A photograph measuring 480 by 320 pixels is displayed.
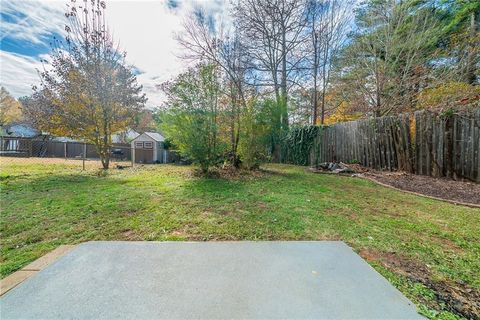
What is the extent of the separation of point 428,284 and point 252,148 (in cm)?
566

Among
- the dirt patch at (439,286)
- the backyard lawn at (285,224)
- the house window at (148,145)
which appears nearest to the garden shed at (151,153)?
the house window at (148,145)

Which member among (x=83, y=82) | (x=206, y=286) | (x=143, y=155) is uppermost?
(x=83, y=82)

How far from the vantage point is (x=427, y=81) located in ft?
29.5

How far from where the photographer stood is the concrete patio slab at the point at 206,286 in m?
1.33

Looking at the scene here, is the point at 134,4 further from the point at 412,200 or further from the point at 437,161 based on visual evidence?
the point at 437,161

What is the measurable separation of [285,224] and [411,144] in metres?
5.61

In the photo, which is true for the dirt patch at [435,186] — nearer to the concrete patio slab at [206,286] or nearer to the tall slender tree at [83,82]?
the concrete patio slab at [206,286]

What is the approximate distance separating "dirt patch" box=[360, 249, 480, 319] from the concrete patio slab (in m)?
0.20

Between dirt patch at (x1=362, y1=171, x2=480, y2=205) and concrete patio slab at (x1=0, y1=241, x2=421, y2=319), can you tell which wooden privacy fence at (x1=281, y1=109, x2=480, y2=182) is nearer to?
dirt patch at (x1=362, y1=171, x2=480, y2=205)

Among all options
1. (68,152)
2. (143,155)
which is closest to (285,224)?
(143,155)

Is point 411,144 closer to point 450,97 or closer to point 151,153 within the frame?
point 450,97

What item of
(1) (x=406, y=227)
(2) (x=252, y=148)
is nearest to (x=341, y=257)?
(1) (x=406, y=227)

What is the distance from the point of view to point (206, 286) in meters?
1.57

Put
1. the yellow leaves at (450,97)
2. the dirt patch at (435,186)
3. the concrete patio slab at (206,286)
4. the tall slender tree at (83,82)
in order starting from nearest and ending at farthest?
the concrete patio slab at (206,286) → the dirt patch at (435,186) → the yellow leaves at (450,97) → the tall slender tree at (83,82)
